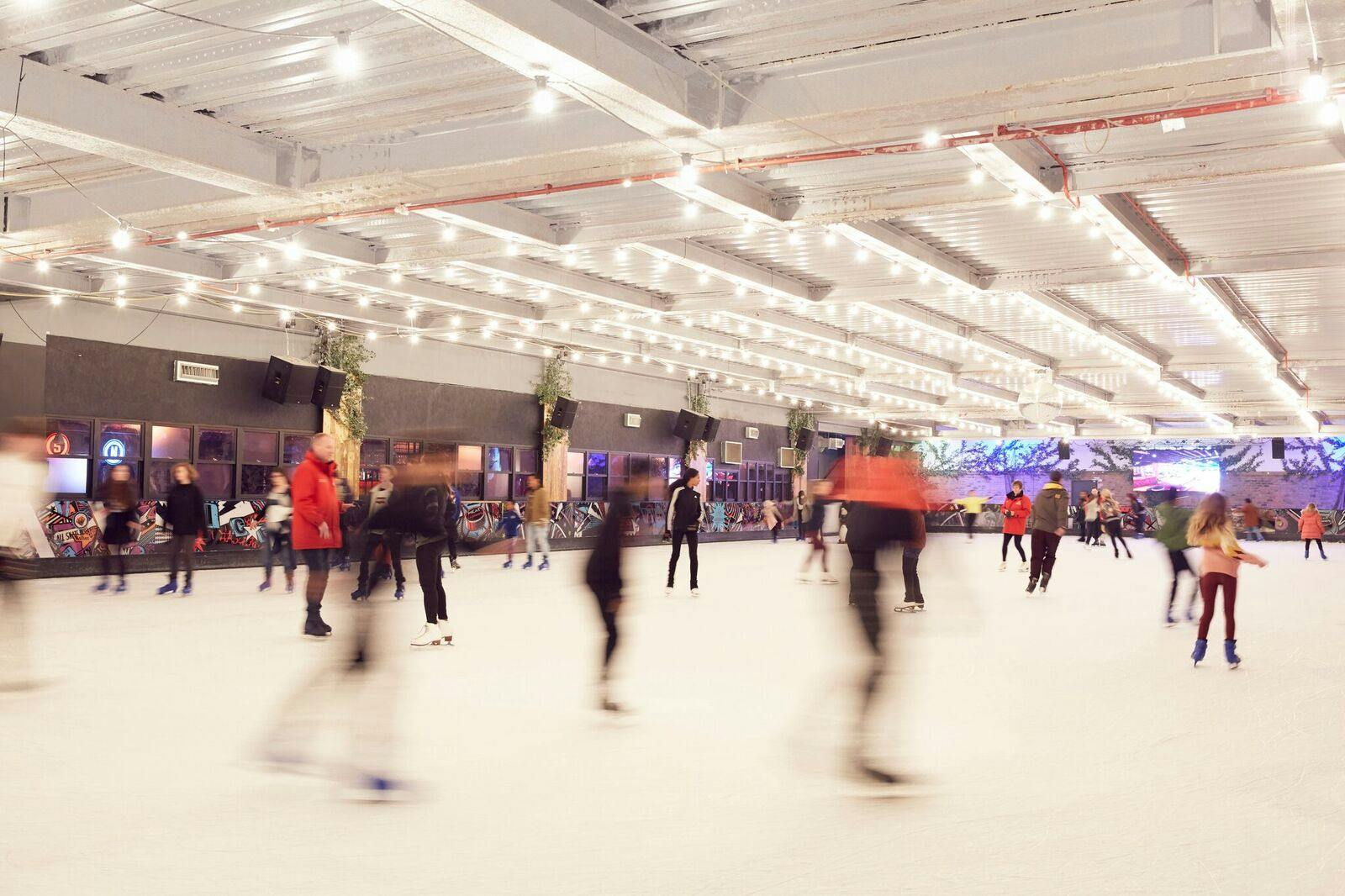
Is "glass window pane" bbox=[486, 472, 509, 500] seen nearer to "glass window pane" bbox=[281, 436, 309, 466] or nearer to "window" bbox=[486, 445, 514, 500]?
"window" bbox=[486, 445, 514, 500]

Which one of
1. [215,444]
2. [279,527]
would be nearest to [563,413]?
[215,444]

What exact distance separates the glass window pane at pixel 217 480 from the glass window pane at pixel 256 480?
0.56 feet

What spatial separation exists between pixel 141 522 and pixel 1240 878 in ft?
45.3

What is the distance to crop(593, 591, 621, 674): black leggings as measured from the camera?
5.75 metres

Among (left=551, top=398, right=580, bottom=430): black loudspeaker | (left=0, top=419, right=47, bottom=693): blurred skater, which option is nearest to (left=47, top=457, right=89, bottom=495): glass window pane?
(left=0, top=419, right=47, bottom=693): blurred skater

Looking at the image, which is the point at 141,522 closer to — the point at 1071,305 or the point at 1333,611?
the point at 1071,305

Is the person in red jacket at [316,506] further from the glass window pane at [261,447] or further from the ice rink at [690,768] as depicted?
the glass window pane at [261,447]

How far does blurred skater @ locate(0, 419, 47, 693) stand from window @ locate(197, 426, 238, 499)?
368 inches

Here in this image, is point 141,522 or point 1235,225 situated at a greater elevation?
point 1235,225

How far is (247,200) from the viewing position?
8.50 metres

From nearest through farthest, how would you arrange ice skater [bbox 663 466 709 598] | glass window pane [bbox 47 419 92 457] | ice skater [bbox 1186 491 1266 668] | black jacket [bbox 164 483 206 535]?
1. ice skater [bbox 1186 491 1266 668]
2. black jacket [bbox 164 483 206 535]
3. ice skater [bbox 663 466 709 598]
4. glass window pane [bbox 47 419 92 457]

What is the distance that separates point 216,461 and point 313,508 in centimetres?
878

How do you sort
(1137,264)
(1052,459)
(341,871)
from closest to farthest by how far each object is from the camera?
(341,871), (1137,264), (1052,459)

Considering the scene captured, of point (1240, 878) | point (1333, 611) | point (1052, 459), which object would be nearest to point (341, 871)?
point (1240, 878)
